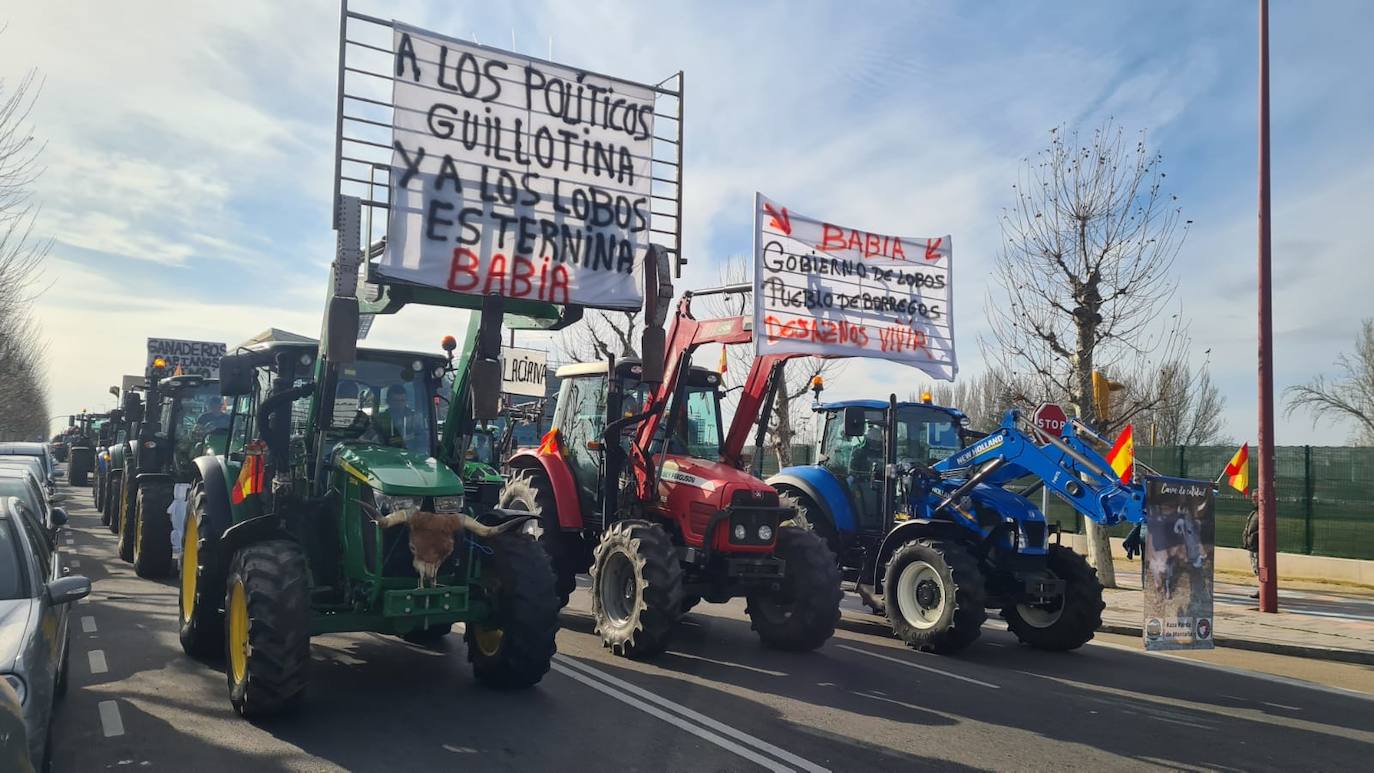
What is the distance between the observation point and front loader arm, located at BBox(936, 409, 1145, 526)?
8938 mm

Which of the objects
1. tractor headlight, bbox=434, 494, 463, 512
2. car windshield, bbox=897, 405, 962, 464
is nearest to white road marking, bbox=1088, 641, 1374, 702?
car windshield, bbox=897, 405, 962, 464

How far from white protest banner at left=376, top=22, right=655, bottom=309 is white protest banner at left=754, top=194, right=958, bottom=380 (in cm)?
226

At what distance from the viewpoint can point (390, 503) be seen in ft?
20.7

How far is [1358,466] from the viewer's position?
708 inches

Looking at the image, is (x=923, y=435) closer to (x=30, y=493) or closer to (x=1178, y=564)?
(x=1178, y=564)

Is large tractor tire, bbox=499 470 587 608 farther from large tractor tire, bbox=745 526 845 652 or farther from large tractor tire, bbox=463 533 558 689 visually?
large tractor tire, bbox=463 533 558 689

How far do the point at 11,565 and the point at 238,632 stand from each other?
4.50ft

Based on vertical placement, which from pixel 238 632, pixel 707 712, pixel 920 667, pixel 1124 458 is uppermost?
pixel 1124 458

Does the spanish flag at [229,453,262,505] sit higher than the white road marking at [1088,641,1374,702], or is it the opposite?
the spanish flag at [229,453,262,505]

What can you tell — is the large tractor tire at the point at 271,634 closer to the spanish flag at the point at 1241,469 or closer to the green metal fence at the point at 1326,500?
the spanish flag at the point at 1241,469

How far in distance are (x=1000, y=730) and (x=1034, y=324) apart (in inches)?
454


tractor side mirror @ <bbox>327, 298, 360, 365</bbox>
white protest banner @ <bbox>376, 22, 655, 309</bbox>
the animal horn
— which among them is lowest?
the animal horn

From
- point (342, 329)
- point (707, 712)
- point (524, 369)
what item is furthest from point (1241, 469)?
point (342, 329)

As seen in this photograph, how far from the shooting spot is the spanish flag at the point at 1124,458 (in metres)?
9.05
